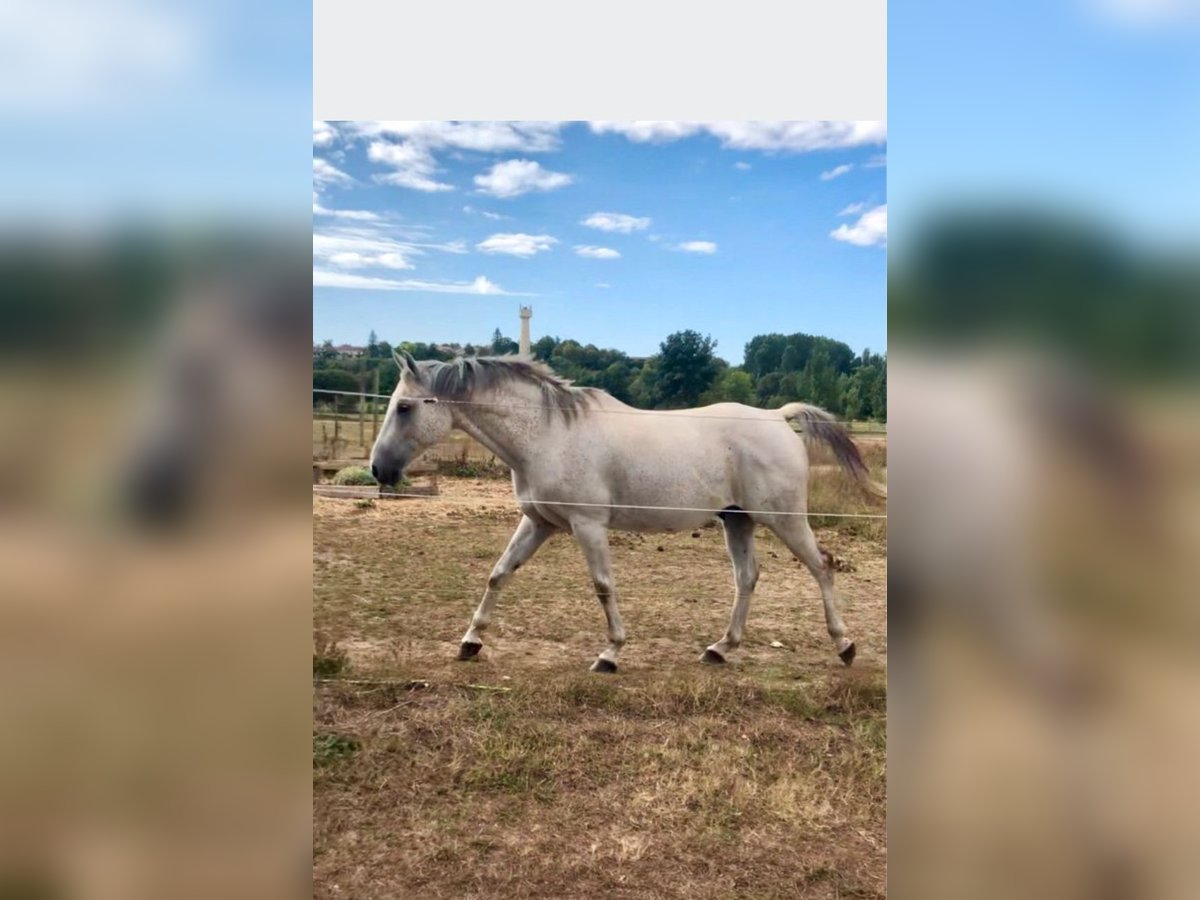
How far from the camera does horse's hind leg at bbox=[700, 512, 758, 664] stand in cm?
298

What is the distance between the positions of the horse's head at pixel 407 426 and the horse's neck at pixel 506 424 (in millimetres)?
88

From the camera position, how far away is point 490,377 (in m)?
2.82

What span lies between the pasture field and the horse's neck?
6.0 inches

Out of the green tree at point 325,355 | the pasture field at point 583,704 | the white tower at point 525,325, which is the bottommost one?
the pasture field at point 583,704

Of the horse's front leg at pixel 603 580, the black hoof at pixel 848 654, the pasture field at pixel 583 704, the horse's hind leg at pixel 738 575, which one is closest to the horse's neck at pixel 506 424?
the pasture field at pixel 583 704

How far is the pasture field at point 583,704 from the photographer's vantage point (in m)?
2.42

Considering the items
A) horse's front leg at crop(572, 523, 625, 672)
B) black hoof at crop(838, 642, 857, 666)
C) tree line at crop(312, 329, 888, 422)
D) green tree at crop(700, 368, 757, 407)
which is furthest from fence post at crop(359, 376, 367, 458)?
black hoof at crop(838, 642, 857, 666)

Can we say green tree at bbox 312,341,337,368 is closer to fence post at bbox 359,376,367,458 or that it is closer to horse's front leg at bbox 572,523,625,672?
fence post at bbox 359,376,367,458

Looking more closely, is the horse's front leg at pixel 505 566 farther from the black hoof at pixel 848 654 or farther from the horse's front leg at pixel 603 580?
the black hoof at pixel 848 654
